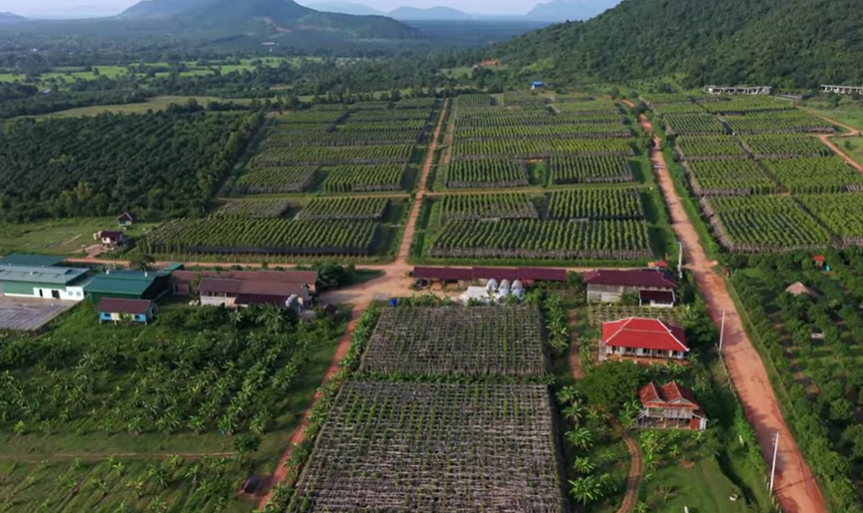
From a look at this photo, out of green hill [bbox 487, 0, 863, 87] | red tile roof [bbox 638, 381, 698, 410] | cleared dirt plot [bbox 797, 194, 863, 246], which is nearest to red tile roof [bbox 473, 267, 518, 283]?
red tile roof [bbox 638, 381, 698, 410]

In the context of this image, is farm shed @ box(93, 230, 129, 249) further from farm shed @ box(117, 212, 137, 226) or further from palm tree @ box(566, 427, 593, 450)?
palm tree @ box(566, 427, 593, 450)

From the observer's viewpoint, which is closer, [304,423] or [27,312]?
[304,423]

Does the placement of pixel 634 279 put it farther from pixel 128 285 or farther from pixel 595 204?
pixel 128 285

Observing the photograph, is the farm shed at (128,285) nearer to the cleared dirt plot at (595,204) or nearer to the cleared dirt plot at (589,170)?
the cleared dirt plot at (595,204)

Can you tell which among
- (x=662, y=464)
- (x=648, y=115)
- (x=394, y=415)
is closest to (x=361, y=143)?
(x=648, y=115)

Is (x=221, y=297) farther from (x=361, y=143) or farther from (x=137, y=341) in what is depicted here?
(x=361, y=143)

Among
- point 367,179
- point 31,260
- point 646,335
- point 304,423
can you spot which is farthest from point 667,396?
point 31,260
